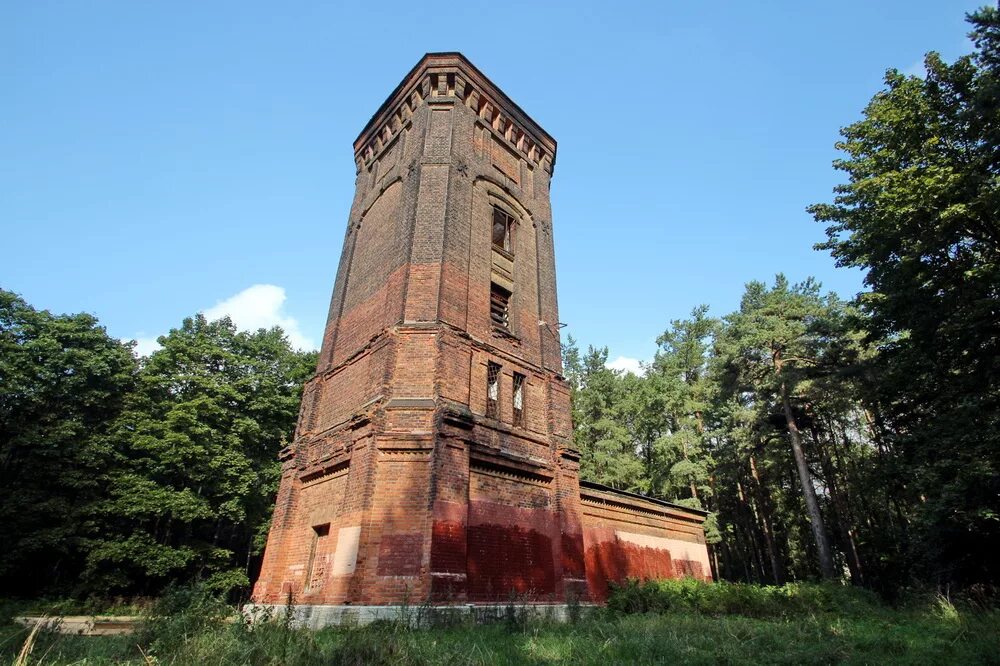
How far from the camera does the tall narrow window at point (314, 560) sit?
40.2 feet

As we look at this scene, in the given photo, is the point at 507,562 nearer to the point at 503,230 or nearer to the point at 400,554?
the point at 400,554

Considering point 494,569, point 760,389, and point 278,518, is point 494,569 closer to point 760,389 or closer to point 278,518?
point 278,518

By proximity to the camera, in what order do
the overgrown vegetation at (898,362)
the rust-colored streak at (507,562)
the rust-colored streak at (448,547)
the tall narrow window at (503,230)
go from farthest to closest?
1. the tall narrow window at (503,230)
2. the overgrown vegetation at (898,362)
3. the rust-colored streak at (507,562)
4. the rust-colored streak at (448,547)

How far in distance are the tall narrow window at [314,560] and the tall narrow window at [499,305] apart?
756 centimetres

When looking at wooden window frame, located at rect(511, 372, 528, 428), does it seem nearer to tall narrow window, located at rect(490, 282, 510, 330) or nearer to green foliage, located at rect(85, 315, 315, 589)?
tall narrow window, located at rect(490, 282, 510, 330)

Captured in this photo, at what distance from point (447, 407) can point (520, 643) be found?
5.40 metres

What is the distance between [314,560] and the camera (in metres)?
12.7

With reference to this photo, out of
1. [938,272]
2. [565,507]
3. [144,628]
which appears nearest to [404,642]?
[144,628]

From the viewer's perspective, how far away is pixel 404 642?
6703mm

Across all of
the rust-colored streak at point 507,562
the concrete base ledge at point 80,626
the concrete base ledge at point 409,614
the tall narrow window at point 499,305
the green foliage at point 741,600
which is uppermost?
the tall narrow window at point 499,305

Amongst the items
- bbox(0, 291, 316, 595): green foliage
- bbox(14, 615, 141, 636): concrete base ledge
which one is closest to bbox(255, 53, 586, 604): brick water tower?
bbox(14, 615, 141, 636): concrete base ledge

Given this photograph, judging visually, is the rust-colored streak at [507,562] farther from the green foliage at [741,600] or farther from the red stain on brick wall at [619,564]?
the green foliage at [741,600]

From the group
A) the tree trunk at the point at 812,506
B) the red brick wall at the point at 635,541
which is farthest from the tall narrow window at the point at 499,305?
the tree trunk at the point at 812,506

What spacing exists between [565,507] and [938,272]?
43.4ft
